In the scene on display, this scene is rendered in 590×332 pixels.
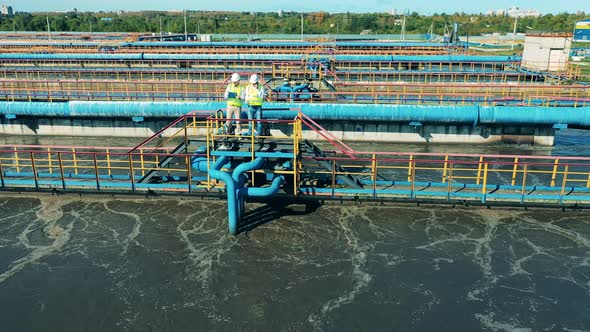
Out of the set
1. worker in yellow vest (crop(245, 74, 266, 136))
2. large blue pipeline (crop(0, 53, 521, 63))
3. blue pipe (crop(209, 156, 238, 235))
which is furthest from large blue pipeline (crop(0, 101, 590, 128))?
large blue pipeline (crop(0, 53, 521, 63))

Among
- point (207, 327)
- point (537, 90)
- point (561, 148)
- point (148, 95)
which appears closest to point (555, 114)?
point (561, 148)

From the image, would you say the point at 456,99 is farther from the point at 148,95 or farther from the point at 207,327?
the point at 207,327

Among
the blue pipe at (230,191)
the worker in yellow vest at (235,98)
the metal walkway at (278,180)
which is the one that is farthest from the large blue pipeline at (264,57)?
the blue pipe at (230,191)

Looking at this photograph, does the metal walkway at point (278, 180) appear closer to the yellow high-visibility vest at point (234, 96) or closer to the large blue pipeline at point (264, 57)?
the yellow high-visibility vest at point (234, 96)

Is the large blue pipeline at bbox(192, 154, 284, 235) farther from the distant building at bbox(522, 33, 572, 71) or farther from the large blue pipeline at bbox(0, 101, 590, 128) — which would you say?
the distant building at bbox(522, 33, 572, 71)

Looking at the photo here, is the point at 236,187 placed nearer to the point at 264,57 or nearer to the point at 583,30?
the point at 264,57
